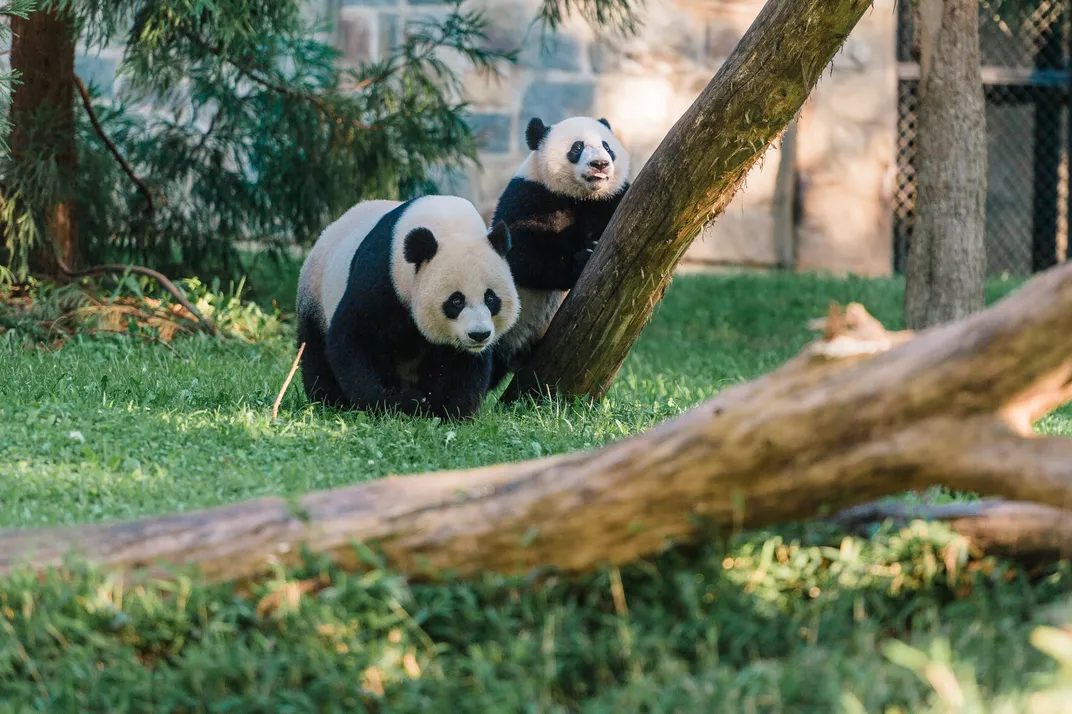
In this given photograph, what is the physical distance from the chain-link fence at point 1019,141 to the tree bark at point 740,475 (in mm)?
9306

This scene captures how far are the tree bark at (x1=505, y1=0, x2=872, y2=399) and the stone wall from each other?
5.78 metres

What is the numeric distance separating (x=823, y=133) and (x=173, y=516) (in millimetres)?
9202

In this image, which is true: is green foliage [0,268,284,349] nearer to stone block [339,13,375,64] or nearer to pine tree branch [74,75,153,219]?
pine tree branch [74,75,153,219]

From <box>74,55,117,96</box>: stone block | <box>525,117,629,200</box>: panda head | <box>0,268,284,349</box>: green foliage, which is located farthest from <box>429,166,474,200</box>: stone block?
<box>525,117,629,200</box>: panda head

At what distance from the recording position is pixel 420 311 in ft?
17.7

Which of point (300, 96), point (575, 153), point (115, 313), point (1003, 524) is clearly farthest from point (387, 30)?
point (1003, 524)

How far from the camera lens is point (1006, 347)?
2.77 metres

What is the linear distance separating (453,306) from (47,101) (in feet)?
12.7

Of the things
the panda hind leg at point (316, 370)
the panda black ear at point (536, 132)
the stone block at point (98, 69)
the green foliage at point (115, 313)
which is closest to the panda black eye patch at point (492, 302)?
the panda hind leg at point (316, 370)

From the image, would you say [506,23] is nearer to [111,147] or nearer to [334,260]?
[111,147]

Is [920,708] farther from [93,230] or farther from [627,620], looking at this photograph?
[93,230]

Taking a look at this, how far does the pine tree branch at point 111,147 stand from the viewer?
7.90 metres

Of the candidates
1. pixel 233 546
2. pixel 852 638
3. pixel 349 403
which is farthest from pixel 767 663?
pixel 349 403

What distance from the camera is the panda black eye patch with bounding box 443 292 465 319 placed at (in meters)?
5.37
